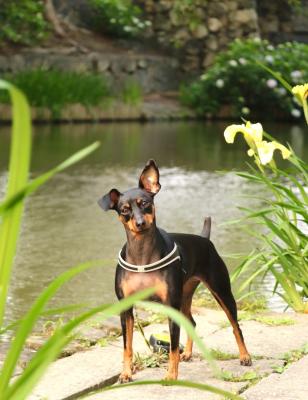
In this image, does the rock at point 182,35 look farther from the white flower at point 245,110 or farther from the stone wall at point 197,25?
the white flower at point 245,110

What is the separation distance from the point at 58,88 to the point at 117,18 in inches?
173

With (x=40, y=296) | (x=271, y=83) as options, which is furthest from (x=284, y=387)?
(x=271, y=83)

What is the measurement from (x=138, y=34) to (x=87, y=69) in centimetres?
303

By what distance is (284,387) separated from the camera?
3.67 m

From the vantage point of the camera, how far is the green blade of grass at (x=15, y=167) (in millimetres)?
1896

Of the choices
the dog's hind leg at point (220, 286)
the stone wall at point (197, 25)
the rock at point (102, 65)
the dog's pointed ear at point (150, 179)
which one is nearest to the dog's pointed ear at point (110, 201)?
the dog's pointed ear at point (150, 179)

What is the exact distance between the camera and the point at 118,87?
Result: 22828 mm

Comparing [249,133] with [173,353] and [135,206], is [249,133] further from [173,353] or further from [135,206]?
[173,353]

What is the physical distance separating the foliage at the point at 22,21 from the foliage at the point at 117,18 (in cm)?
173

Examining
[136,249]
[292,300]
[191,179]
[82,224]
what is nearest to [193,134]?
[191,179]

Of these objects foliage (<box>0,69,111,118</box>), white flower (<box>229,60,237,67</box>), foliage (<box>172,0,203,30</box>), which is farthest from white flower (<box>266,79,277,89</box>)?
foliage (<box>172,0,203,30</box>)

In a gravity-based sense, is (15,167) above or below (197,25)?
below

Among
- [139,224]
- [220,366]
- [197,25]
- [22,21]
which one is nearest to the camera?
[139,224]

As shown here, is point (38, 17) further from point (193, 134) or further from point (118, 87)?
point (193, 134)
